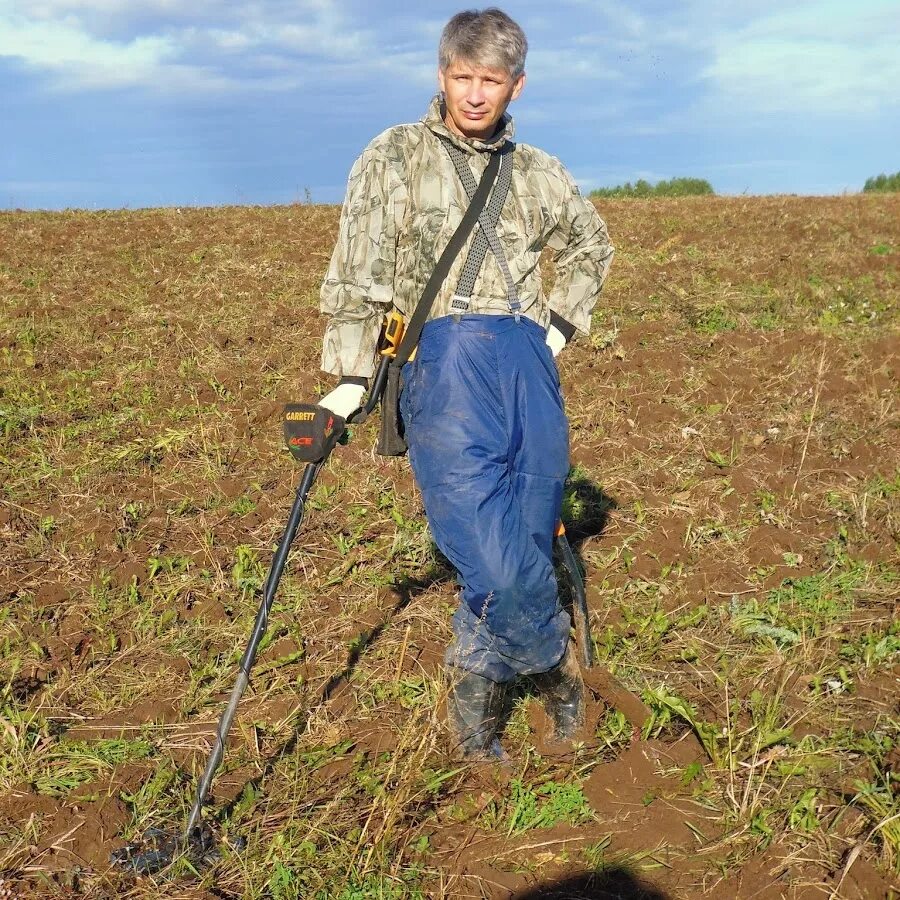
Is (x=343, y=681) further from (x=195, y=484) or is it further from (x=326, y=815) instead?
(x=195, y=484)

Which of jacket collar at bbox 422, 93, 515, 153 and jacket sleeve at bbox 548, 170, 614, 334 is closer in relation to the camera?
jacket collar at bbox 422, 93, 515, 153

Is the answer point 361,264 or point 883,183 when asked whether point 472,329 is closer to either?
point 361,264

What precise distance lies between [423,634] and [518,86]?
7.43 ft

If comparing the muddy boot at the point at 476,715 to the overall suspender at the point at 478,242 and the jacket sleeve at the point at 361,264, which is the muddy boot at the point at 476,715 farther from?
the overall suspender at the point at 478,242

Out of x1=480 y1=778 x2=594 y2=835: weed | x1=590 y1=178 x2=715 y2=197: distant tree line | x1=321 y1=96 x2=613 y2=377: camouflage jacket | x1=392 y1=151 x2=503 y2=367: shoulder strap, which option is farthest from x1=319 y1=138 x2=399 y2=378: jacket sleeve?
x1=590 y1=178 x2=715 y2=197: distant tree line

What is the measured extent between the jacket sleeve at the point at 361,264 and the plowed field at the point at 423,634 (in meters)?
1.20

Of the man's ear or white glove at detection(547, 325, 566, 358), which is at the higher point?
the man's ear

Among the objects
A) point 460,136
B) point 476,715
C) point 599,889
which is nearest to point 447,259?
point 460,136

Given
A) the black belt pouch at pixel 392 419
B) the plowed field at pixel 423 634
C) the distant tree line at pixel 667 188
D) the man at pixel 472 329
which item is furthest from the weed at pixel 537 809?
the distant tree line at pixel 667 188

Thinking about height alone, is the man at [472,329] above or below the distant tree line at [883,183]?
below

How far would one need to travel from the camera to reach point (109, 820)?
2.96 meters

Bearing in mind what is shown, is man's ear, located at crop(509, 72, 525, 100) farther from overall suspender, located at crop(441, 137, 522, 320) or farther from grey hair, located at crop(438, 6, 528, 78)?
overall suspender, located at crop(441, 137, 522, 320)

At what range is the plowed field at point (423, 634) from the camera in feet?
9.23

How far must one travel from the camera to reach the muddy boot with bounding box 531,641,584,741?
10.6 feet
